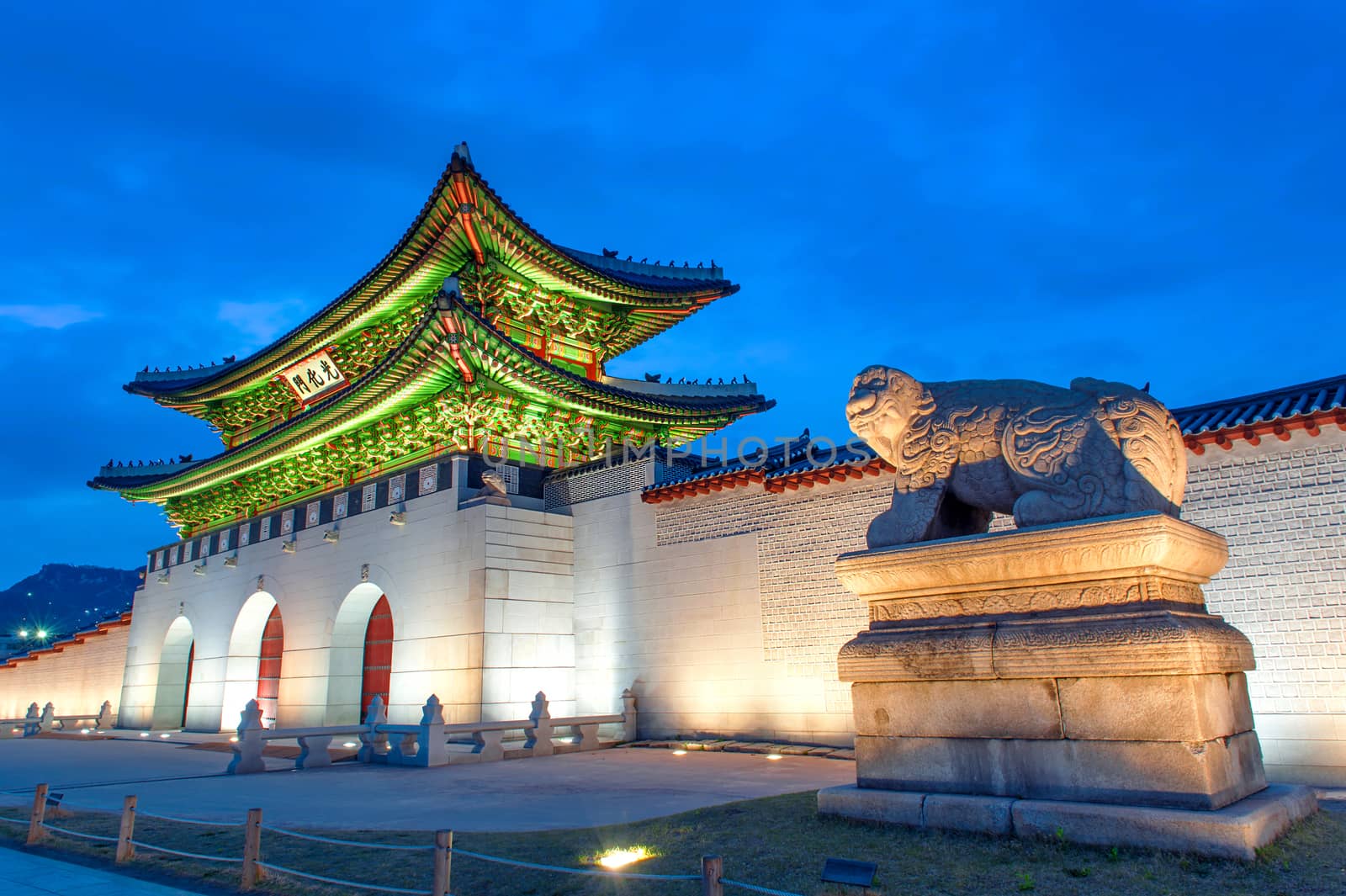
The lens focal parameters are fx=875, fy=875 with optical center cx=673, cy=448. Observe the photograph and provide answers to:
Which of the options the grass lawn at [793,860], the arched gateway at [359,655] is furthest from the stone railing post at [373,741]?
the grass lawn at [793,860]

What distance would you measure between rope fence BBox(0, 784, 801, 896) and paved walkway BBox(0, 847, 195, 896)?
0.87ft

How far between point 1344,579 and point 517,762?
978cm

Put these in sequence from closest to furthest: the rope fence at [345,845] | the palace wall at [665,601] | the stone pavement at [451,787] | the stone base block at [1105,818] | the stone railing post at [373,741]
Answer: the rope fence at [345,845] < the stone base block at [1105,818] < the stone pavement at [451,787] < the palace wall at [665,601] < the stone railing post at [373,741]

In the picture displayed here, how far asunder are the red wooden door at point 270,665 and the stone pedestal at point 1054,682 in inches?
699

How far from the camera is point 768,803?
19.9ft

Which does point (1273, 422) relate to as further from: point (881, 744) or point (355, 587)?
point (355, 587)

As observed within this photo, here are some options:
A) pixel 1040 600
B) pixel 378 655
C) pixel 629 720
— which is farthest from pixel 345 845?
pixel 378 655

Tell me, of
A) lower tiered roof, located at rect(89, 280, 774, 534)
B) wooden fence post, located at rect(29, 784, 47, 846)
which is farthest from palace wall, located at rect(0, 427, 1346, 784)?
wooden fence post, located at rect(29, 784, 47, 846)

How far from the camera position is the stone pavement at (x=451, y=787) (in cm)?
726

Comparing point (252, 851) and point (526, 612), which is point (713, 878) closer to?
point (252, 851)

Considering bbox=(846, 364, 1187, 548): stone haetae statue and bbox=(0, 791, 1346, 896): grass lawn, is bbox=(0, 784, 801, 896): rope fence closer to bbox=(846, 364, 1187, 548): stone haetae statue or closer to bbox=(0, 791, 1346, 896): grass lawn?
bbox=(0, 791, 1346, 896): grass lawn

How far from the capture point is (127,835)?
6.16 m

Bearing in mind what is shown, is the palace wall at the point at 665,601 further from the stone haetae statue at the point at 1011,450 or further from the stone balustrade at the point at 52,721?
the stone haetae statue at the point at 1011,450

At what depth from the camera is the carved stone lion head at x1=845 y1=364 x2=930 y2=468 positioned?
18.4 ft
